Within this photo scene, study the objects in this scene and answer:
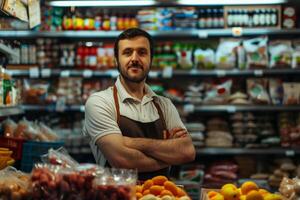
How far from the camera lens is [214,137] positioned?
5.52 metres

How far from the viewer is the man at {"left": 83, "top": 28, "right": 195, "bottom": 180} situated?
105 inches

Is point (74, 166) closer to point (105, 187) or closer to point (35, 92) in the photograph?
point (105, 187)

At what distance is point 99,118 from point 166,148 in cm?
43

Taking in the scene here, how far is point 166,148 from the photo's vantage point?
2.73 meters

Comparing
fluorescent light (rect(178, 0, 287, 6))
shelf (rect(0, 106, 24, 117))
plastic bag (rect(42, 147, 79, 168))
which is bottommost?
plastic bag (rect(42, 147, 79, 168))

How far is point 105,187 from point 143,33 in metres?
1.50

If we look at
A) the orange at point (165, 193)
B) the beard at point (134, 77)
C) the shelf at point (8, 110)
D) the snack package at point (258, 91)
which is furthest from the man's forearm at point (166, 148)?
the snack package at point (258, 91)

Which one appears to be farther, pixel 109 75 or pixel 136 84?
pixel 109 75

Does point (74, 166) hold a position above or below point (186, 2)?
below

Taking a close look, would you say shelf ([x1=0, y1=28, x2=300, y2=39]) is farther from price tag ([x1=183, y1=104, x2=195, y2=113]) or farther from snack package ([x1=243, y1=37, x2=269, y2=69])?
price tag ([x1=183, y1=104, x2=195, y2=113])

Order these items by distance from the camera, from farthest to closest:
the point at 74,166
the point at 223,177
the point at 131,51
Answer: the point at 223,177, the point at 131,51, the point at 74,166

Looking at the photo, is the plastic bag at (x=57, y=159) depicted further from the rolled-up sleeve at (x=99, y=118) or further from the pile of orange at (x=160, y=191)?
the rolled-up sleeve at (x=99, y=118)

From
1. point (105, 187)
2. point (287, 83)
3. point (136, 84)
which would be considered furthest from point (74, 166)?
point (287, 83)

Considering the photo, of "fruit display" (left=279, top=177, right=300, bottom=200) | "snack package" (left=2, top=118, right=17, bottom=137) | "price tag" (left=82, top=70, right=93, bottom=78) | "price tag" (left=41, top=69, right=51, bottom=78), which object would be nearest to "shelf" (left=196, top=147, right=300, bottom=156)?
"price tag" (left=82, top=70, right=93, bottom=78)
